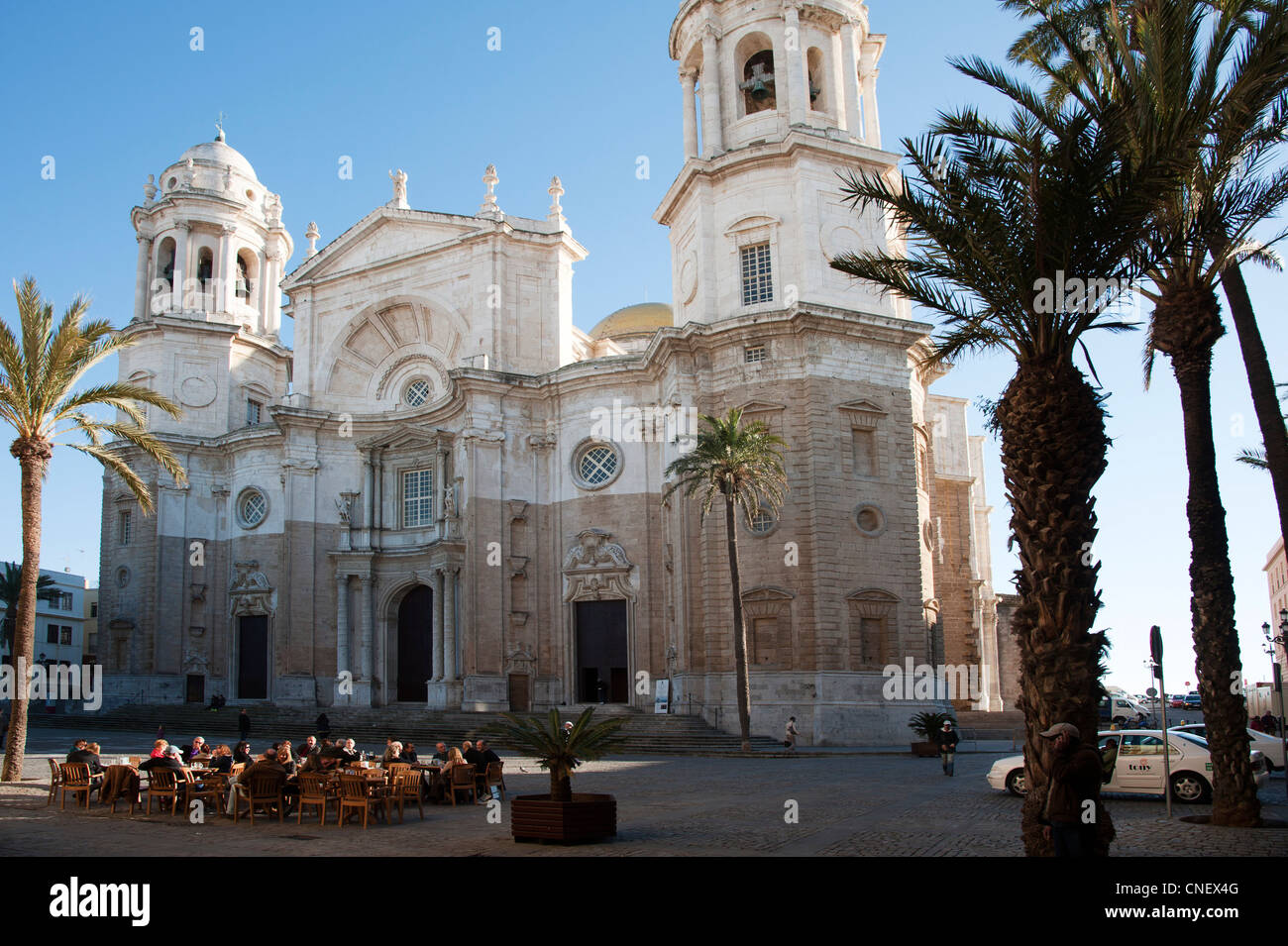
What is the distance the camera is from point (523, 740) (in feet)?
44.1

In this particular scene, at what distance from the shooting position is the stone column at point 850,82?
3819 centimetres

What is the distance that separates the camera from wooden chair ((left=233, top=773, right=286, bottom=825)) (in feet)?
50.9

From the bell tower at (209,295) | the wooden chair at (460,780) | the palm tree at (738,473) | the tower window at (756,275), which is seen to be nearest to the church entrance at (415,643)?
the bell tower at (209,295)

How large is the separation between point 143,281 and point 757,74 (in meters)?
32.0

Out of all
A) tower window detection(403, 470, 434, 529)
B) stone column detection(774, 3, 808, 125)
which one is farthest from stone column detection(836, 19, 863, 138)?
tower window detection(403, 470, 434, 529)

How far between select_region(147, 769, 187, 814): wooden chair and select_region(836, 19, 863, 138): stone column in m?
30.9

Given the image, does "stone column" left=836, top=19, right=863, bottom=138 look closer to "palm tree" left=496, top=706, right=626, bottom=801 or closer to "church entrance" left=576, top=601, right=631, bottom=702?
"church entrance" left=576, top=601, right=631, bottom=702

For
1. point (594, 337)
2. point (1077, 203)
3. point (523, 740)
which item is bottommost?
point (523, 740)

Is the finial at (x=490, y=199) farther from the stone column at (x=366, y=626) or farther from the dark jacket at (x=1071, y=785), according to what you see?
the dark jacket at (x=1071, y=785)

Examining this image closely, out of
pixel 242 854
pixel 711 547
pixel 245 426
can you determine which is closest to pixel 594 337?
pixel 245 426

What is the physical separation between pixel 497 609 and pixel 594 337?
1986 centimetres

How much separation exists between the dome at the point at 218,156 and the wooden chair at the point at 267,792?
44.9m

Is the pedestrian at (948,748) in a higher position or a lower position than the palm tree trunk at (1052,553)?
lower
